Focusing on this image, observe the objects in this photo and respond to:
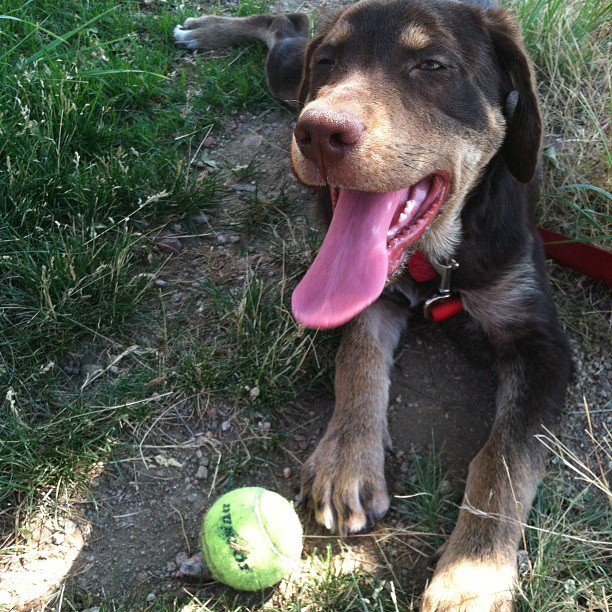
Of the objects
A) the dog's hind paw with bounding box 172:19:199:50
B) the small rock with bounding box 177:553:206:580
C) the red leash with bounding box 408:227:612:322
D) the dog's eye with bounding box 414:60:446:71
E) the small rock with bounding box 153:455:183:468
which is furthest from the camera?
the dog's hind paw with bounding box 172:19:199:50

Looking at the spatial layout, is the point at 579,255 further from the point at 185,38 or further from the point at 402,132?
the point at 185,38

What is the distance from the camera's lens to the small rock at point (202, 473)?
9.14 feet

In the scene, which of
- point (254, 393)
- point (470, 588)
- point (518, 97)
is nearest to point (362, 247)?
point (254, 393)

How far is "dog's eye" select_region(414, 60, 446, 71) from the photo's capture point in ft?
8.88

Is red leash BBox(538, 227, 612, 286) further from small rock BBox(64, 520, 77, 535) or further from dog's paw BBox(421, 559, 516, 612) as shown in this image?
small rock BBox(64, 520, 77, 535)

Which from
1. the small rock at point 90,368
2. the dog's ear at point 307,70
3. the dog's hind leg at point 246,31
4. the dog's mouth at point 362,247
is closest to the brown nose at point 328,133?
the dog's mouth at point 362,247

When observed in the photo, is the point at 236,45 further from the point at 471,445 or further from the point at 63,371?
the point at 471,445

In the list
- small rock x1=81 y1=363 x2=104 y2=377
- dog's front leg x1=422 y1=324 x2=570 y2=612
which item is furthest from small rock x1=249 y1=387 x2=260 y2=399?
dog's front leg x1=422 y1=324 x2=570 y2=612

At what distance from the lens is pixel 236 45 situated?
4.86 meters

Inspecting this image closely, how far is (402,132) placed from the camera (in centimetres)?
251

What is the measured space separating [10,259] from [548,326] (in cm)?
225

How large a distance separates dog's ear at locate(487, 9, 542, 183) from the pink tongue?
0.53 m

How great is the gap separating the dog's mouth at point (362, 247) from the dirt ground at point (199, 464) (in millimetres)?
600

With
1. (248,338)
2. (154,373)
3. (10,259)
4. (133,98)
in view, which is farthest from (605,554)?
(133,98)
